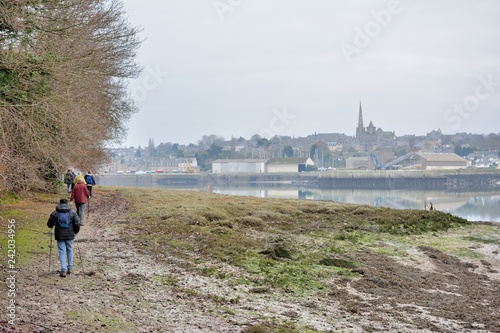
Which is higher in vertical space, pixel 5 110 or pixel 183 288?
pixel 5 110

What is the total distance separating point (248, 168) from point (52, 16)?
489 ft

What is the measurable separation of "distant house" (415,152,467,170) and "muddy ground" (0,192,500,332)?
14140 cm

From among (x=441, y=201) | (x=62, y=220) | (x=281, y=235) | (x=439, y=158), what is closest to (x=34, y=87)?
(x=62, y=220)

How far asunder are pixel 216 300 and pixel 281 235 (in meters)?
8.53

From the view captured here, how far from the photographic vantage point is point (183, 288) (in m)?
11.8

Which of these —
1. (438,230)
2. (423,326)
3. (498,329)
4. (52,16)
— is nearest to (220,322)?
(423,326)

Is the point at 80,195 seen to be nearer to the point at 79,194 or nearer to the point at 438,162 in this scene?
the point at 79,194

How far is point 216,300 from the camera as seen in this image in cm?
1109

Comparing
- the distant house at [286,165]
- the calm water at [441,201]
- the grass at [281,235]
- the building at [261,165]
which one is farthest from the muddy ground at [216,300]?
the distant house at [286,165]

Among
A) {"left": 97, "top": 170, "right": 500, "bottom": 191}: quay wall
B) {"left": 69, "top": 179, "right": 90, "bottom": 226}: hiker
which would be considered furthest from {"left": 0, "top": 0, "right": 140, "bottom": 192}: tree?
{"left": 97, "top": 170, "right": 500, "bottom": 191}: quay wall

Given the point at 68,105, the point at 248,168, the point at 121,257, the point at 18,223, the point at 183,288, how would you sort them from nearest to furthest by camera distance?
the point at 183,288 < the point at 121,257 < the point at 68,105 < the point at 18,223 < the point at 248,168

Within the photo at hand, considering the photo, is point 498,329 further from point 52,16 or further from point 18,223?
point 18,223

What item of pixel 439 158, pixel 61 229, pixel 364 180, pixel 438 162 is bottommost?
pixel 364 180

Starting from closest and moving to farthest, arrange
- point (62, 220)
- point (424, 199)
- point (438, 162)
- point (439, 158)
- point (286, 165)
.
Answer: point (62, 220) < point (424, 199) < point (438, 162) < point (439, 158) < point (286, 165)
